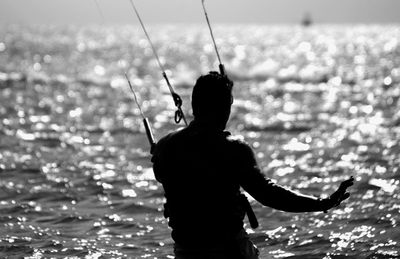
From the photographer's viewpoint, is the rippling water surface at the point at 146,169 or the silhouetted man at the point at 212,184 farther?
the rippling water surface at the point at 146,169

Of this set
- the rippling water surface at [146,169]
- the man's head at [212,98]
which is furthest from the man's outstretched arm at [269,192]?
the rippling water surface at [146,169]

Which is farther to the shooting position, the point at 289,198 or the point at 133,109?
the point at 133,109

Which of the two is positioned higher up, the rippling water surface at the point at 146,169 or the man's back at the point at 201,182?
the rippling water surface at the point at 146,169

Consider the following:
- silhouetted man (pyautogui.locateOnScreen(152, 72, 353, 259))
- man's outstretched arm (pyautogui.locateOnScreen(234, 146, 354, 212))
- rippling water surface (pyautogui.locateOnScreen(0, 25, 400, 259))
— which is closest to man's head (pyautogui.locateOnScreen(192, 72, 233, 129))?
silhouetted man (pyautogui.locateOnScreen(152, 72, 353, 259))

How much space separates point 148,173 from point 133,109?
12.1 m

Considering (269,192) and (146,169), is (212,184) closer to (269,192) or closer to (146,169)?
(269,192)

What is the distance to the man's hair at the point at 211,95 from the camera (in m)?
5.45

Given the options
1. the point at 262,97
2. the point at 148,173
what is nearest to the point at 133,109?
the point at 262,97

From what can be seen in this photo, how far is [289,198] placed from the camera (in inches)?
212

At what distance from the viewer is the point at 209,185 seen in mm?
5527

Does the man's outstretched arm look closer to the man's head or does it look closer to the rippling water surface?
the man's head

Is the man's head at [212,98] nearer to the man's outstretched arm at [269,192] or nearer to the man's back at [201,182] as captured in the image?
the man's back at [201,182]

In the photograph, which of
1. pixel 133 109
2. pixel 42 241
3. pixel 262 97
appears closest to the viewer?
pixel 42 241

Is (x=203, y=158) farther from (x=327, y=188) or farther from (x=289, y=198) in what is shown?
(x=327, y=188)
